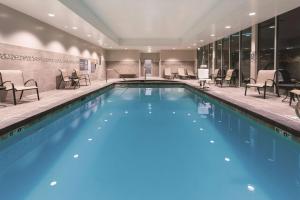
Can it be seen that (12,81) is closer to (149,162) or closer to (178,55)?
(149,162)

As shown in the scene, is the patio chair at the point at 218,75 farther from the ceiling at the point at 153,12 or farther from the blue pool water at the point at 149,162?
the blue pool water at the point at 149,162

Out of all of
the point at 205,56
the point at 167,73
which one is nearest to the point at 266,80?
the point at 205,56

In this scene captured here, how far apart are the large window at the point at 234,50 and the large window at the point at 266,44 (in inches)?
91.2

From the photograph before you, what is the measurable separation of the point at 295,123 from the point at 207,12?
6696 mm

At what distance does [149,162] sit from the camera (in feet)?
10.6

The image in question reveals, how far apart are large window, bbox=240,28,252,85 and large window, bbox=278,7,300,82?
2.51 meters

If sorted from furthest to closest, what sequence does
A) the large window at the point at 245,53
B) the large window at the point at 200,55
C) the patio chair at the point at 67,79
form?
1. the large window at the point at 200,55
2. the large window at the point at 245,53
3. the patio chair at the point at 67,79

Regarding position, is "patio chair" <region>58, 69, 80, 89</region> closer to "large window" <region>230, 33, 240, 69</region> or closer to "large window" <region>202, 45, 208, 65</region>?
"large window" <region>230, 33, 240, 69</region>

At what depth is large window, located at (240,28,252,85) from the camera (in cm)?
1145

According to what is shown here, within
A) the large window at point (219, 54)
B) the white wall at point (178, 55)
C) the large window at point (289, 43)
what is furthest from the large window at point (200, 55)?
the large window at point (289, 43)

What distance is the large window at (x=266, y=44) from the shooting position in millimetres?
9336

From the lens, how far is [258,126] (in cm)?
507

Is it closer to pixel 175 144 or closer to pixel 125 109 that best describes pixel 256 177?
pixel 175 144

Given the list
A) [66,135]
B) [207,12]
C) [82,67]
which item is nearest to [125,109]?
[66,135]
